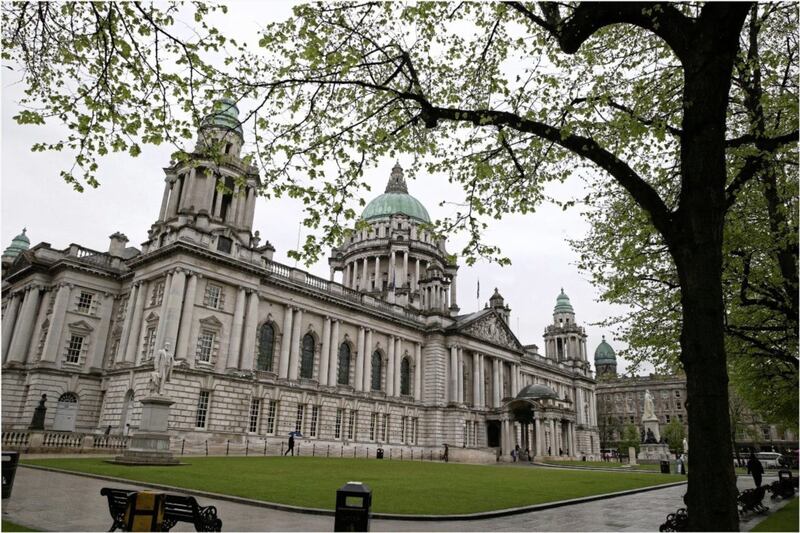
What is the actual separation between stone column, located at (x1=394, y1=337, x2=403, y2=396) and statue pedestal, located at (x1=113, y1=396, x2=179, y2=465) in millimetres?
28232

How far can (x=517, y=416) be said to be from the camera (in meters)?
55.3

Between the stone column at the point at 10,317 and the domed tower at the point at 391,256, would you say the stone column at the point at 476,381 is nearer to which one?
the domed tower at the point at 391,256

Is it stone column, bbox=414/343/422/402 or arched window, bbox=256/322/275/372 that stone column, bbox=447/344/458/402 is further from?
arched window, bbox=256/322/275/372

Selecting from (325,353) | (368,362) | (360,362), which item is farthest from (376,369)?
(325,353)

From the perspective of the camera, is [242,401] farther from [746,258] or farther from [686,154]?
[686,154]

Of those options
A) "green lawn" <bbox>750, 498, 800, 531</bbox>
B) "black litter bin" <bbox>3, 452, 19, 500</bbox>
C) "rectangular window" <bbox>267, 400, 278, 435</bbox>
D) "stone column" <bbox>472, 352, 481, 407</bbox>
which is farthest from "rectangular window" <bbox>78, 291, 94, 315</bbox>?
"green lawn" <bbox>750, 498, 800, 531</bbox>

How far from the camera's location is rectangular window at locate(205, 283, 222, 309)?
34375mm

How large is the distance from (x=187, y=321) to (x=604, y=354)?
4128 inches

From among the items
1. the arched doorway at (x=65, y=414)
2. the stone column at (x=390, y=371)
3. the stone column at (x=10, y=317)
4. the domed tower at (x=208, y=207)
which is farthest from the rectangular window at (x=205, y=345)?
the stone column at (x=390, y=371)

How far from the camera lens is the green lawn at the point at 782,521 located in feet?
37.0

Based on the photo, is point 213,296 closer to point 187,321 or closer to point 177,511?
point 187,321

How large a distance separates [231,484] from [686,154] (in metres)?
14.1

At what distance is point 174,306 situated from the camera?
3191 centimetres

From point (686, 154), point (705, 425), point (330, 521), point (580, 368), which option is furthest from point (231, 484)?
point (580, 368)
